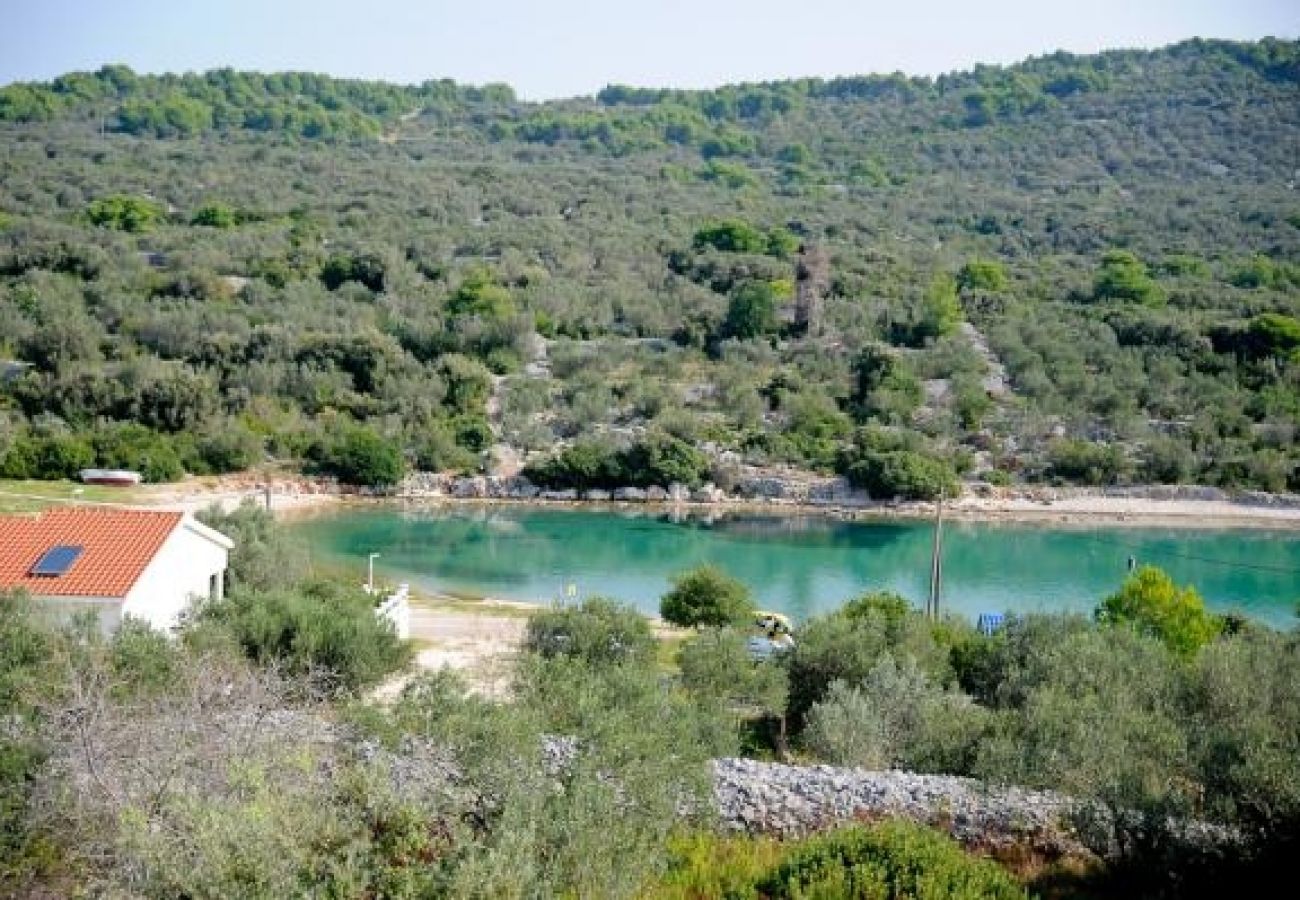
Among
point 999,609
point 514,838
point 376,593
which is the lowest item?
point 999,609

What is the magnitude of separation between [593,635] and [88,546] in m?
7.50

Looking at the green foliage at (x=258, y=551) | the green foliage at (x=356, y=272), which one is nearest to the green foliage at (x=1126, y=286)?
the green foliage at (x=356, y=272)

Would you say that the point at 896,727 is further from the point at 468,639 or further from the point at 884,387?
the point at 884,387

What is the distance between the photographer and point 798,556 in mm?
38562

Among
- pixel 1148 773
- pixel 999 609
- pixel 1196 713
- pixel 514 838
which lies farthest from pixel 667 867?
pixel 999 609

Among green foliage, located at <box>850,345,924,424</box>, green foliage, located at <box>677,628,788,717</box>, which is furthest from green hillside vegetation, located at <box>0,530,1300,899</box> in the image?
green foliage, located at <box>850,345,924,424</box>

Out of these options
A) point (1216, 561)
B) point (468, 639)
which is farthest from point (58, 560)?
point (1216, 561)

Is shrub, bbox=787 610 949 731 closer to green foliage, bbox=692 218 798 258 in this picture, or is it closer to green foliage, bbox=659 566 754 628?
green foliage, bbox=659 566 754 628

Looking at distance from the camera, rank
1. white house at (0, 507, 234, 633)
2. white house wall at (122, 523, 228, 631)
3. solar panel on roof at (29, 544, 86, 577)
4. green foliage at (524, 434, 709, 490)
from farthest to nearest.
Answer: green foliage at (524, 434, 709, 490) < white house wall at (122, 523, 228, 631) < solar panel on roof at (29, 544, 86, 577) < white house at (0, 507, 234, 633)

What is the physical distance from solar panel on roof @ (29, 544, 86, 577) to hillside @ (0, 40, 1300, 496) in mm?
24902

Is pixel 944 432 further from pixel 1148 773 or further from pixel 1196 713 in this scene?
pixel 1148 773

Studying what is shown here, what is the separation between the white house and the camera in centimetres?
1612

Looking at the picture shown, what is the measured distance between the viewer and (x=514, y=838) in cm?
686

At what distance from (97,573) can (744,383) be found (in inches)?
1528
